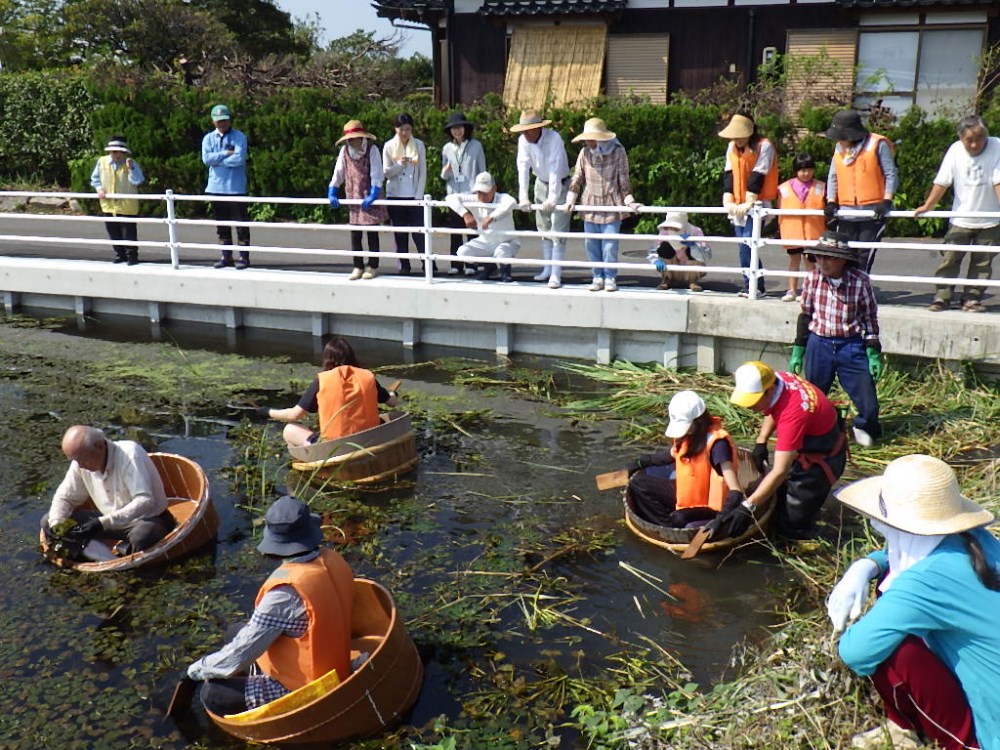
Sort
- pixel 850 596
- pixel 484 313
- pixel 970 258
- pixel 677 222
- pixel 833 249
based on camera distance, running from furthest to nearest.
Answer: pixel 484 313 < pixel 677 222 < pixel 970 258 < pixel 833 249 < pixel 850 596

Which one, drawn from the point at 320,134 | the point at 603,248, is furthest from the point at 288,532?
the point at 320,134

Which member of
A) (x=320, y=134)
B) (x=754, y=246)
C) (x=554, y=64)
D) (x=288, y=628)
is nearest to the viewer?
(x=288, y=628)

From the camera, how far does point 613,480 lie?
25.2 feet

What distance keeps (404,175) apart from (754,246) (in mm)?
4411

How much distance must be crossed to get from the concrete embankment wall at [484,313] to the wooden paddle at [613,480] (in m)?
3.36

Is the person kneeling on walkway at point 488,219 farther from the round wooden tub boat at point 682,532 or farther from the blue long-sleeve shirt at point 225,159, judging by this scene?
the round wooden tub boat at point 682,532

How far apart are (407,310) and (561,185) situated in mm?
2327

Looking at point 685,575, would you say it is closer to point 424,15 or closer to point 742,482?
point 742,482

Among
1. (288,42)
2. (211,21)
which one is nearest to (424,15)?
(211,21)

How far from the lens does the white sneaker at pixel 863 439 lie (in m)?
8.48

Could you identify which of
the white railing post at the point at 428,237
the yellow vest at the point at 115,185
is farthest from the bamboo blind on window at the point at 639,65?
the yellow vest at the point at 115,185

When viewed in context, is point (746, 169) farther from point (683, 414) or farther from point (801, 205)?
point (683, 414)

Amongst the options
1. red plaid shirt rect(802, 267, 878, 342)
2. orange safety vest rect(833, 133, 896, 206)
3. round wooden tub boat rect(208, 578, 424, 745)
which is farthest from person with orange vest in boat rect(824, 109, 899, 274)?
round wooden tub boat rect(208, 578, 424, 745)

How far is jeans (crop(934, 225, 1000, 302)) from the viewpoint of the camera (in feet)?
31.6
